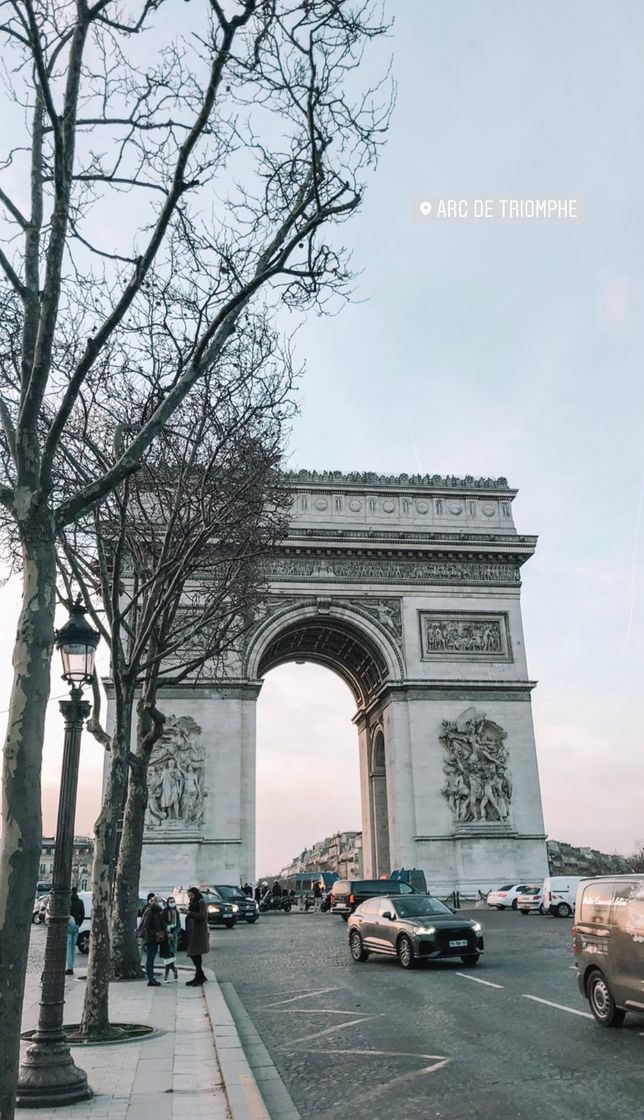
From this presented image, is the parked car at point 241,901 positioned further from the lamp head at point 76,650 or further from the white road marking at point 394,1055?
the lamp head at point 76,650

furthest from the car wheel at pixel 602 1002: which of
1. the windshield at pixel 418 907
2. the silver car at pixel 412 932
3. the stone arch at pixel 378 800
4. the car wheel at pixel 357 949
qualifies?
the stone arch at pixel 378 800

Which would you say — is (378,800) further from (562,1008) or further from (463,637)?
(562,1008)

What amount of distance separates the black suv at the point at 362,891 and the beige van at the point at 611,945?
55.9 ft

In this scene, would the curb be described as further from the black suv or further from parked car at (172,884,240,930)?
parked car at (172,884,240,930)

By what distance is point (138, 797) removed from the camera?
17.8 m

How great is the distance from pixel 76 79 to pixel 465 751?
115 ft

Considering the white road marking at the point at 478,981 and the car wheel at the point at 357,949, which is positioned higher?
the car wheel at the point at 357,949

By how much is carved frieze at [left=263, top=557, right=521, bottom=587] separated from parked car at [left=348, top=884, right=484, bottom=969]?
73.7 feet

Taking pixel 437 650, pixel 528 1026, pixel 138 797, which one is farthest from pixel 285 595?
pixel 528 1026

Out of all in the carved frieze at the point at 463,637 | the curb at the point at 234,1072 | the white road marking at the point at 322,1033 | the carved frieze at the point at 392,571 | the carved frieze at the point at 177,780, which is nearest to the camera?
the curb at the point at 234,1072

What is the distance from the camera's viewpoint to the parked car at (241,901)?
32.3 m

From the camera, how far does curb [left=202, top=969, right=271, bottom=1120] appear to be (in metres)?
6.55

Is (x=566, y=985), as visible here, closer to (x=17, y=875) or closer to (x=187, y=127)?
(x=17, y=875)

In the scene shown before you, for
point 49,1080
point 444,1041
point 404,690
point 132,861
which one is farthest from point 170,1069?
point 404,690
